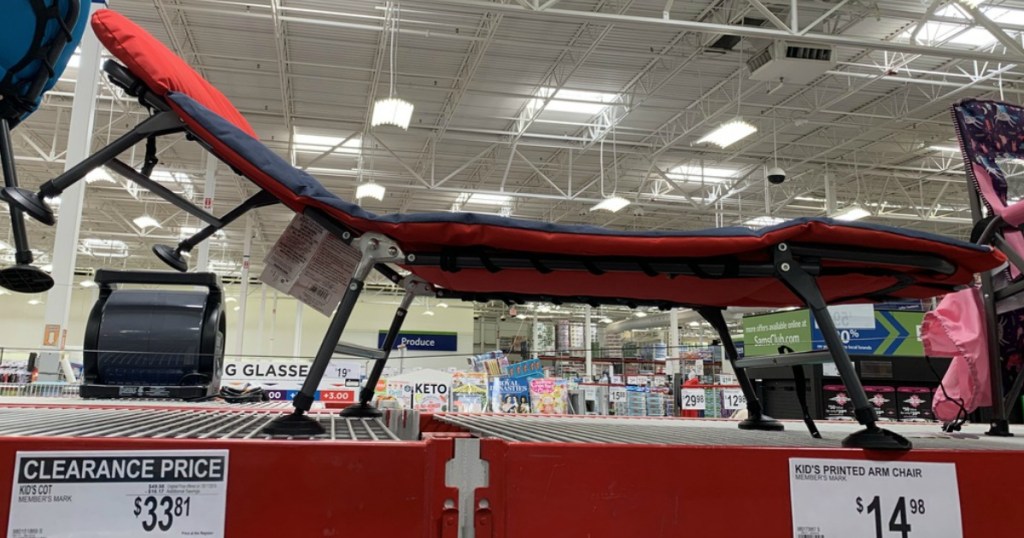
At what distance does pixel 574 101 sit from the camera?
11.2 m

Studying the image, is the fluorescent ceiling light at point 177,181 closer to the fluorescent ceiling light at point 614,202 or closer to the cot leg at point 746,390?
the fluorescent ceiling light at point 614,202

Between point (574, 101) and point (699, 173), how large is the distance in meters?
4.69

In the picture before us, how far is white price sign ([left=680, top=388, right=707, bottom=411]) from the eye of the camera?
7.43 metres

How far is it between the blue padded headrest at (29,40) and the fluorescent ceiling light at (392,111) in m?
7.01

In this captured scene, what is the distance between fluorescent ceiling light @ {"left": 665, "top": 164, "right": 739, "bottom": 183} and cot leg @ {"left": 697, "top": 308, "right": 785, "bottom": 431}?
42.2 feet

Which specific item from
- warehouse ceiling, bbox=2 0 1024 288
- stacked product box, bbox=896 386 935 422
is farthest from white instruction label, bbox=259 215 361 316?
warehouse ceiling, bbox=2 0 1024 288

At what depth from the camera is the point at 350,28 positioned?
9117 mm

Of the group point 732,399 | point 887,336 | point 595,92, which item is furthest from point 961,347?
point 595,92

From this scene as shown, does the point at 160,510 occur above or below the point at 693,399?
above

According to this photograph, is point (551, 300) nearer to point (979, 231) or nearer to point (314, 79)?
point (979, 231)

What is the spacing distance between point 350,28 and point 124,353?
7824 millimetres

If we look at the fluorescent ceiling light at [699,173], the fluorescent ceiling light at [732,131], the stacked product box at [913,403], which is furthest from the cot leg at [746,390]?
the fluorescent ceiling light at [699,173]

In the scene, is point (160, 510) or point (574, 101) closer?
point (160, 510)

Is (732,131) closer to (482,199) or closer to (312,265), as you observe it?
(482,199)
